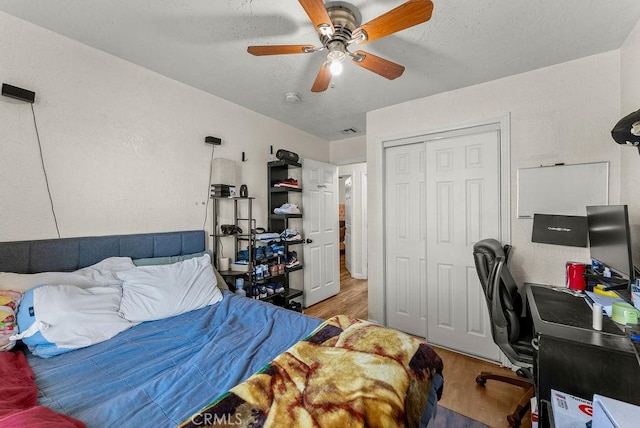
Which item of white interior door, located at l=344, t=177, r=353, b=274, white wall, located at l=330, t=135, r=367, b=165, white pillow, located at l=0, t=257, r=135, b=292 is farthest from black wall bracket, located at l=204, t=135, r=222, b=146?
white interior door, located at l=344, t=177, r=353, b=274

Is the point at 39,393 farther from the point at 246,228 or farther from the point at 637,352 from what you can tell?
the point at 637,352

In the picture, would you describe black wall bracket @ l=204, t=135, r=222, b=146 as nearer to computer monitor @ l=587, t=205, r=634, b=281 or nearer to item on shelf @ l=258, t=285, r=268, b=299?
item on shelf @ l=258, t=285, r=268, b=299

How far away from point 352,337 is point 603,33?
8.42ft

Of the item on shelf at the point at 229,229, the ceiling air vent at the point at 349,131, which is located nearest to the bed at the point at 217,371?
the item on shelf at the point at 229,229

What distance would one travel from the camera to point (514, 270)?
7.61 ft

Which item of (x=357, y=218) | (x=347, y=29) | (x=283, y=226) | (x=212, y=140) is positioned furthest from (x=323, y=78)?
(x=357, y=218)

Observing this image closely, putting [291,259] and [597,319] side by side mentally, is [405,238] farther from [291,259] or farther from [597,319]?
[597,319]

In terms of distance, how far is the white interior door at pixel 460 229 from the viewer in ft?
8.08

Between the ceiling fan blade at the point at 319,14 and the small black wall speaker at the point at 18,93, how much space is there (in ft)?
5.99

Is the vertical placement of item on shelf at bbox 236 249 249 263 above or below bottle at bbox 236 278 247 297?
above

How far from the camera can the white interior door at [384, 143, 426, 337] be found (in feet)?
9.44

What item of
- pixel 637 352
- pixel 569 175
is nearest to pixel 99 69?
pixel 637 352

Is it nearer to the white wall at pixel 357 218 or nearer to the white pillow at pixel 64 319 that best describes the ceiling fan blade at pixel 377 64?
the white pillow at pixel 64 319

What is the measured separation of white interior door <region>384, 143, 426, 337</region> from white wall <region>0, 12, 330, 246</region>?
6.43ft
